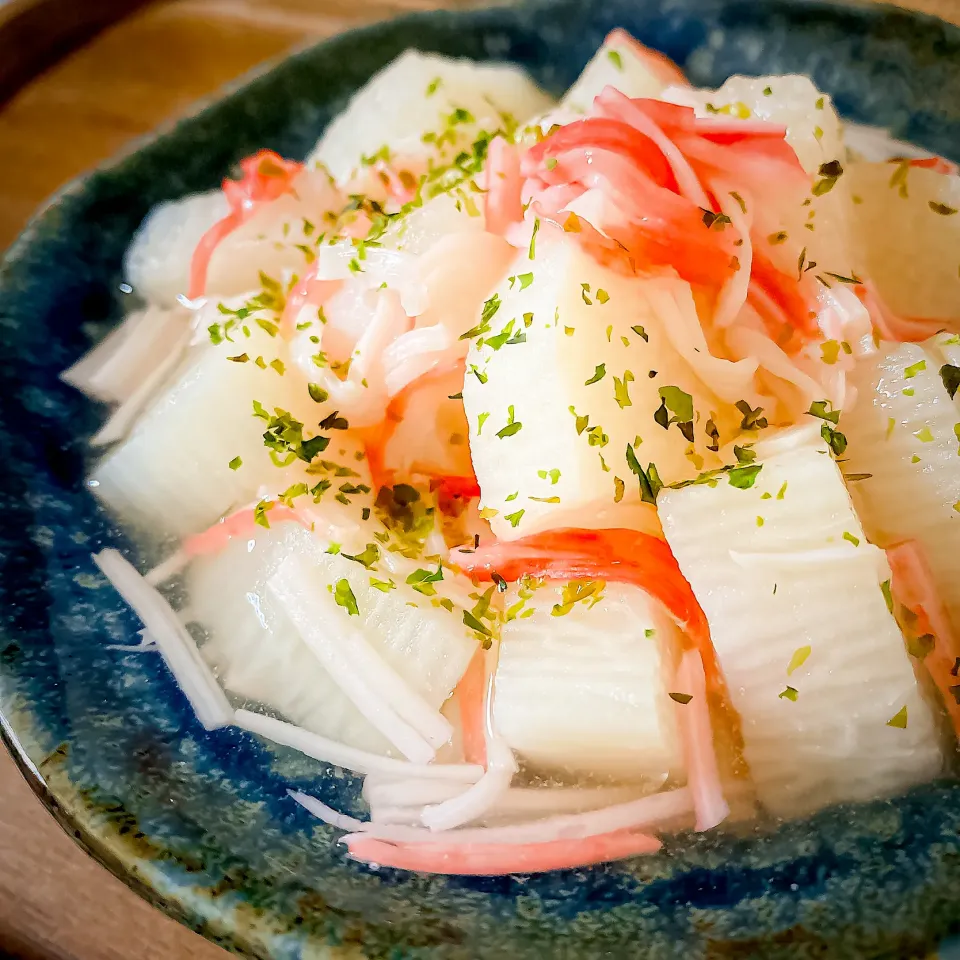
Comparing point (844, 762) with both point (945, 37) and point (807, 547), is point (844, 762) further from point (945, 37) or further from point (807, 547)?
point (945, 37)

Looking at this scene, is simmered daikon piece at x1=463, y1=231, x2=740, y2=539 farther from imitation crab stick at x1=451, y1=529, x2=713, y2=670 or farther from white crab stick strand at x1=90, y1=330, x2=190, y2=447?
white crab stick strand at x1=90, y1=330, x2=190, y2=447

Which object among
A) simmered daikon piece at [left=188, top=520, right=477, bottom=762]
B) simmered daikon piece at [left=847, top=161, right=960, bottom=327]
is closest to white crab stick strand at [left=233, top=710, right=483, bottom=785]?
simmered daikon piece at [left=188, top=520, right=477, bottom=762]

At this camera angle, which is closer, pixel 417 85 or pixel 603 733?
pixel 603 733

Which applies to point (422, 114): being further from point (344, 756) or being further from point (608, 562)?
point (344, 756)

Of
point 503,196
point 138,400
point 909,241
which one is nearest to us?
point 503,196

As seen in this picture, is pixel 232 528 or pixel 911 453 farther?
pixel 232 528

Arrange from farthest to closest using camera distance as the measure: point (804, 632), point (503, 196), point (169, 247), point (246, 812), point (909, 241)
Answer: point (169, 247) < point (909, 241) < point (503, 196) < point (246, 812) < point (804, 632)

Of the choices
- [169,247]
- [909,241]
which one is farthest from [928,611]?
[169,247]

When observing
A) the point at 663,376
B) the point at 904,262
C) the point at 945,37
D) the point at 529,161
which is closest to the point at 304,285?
the point at 529,161
